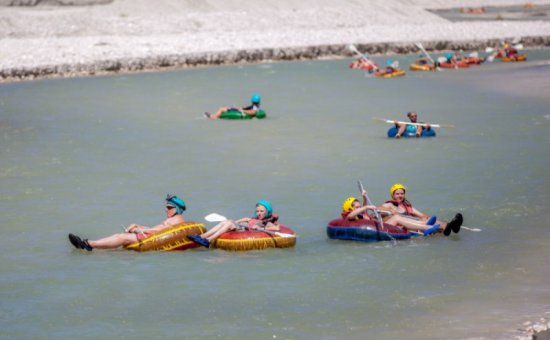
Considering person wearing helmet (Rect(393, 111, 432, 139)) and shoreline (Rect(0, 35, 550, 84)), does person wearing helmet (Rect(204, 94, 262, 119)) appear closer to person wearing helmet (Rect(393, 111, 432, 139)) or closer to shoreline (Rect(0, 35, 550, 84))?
person wearing helmet (Rect(393, 111, 432, 139))

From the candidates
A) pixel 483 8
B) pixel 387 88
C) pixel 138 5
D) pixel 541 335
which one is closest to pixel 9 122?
pixel 387 88

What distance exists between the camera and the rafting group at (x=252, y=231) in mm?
17719

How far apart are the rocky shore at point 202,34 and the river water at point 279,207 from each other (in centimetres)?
1274

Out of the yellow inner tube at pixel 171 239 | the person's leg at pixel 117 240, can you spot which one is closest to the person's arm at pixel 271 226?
the yellow inner tube at pixel 171 239

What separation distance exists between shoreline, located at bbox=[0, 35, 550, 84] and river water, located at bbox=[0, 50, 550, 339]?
27.3ft

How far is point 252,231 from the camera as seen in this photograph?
1773 centimetres

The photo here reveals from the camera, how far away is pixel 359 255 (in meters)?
17.6

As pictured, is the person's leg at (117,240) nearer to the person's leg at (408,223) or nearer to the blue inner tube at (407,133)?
the person's leg at (408,223)

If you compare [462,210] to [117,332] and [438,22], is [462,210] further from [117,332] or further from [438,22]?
[438,22]

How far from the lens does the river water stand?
14763mm

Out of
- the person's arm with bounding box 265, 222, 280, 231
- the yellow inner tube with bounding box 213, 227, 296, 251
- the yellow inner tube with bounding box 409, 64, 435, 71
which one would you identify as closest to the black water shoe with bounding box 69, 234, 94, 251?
the yellow inner tube with bounding box 213, 227, 296, 251

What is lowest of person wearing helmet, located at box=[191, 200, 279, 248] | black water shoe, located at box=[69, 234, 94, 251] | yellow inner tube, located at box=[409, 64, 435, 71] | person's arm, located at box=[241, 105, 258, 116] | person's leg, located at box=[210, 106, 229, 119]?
yellow inner tube, located at box=[409, 64, 435, 71]

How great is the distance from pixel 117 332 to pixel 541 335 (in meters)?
4.97

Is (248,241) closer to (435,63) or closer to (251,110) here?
(251,110)
